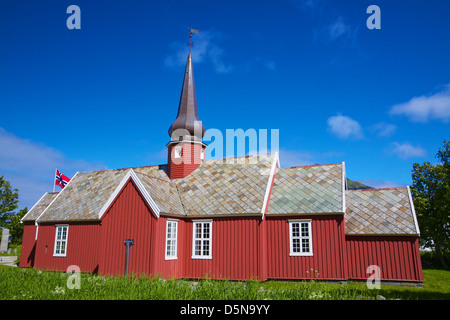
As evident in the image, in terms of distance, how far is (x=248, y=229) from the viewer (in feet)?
63.1

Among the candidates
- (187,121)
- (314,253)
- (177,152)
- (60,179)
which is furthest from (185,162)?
(60,179)

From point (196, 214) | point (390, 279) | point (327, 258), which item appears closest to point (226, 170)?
point (196, 214)

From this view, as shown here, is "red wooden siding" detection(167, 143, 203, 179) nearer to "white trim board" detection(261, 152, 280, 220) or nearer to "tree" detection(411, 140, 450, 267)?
"white trim board" detection(261, 152, 280, 220)

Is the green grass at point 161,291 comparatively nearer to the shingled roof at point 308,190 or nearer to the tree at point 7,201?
the shingled roof at point 308,190

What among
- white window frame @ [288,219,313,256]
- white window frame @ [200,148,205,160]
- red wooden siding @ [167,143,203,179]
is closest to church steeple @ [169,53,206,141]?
red wooden siding @ [167,143,203,179]

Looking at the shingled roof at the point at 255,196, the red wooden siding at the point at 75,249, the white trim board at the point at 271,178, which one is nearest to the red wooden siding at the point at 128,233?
the shingled roof at the point at 255,196

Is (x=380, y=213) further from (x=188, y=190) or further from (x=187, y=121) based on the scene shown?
(x=187, y=121)

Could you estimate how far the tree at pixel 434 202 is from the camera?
94.3 ft

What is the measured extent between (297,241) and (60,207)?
16353mm

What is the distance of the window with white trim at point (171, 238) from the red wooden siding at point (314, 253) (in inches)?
207

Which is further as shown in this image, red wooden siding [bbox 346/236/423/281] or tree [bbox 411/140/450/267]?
tree [bbox 411/140/450/267]

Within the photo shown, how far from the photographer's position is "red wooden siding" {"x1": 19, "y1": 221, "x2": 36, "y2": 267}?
25.8 m

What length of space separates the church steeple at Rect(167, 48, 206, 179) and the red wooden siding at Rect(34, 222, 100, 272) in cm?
642
